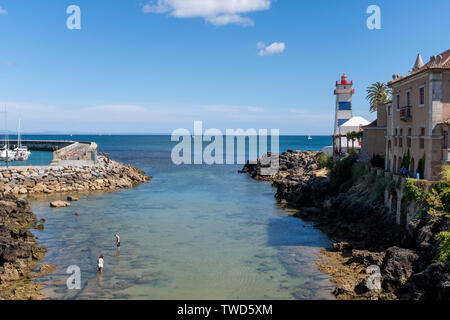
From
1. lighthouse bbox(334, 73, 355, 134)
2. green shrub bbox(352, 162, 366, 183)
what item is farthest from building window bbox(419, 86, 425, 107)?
lighthouse bbox(334, 73, 355, 134)

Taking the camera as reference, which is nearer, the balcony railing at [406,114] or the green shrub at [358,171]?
the balcony railing at [406,114]

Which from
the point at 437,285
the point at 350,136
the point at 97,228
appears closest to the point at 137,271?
the point at 97,228

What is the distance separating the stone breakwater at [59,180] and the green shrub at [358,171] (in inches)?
1236

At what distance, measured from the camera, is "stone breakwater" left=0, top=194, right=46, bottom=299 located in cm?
1980

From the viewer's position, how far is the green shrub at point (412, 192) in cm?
2519

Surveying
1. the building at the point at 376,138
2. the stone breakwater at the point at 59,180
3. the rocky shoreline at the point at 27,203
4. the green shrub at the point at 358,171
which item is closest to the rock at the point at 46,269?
the rocky shoreline at the point at 27,203

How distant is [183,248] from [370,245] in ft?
40.5

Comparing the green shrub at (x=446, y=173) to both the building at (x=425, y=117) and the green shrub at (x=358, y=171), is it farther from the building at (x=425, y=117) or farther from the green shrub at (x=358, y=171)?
the green shrub at (x=358, y=171)

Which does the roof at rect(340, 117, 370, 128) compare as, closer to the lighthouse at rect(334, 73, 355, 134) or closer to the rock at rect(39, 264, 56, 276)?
the lighthouse at rect(334, 73, 355, 134)

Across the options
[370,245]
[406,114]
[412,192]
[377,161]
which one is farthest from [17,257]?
[377,161]

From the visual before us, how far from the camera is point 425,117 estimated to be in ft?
90.9

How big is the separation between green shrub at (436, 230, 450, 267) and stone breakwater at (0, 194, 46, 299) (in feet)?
61.8

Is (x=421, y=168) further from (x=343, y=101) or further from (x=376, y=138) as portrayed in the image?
(x=343, y=101)

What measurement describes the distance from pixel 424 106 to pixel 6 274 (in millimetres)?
27374
